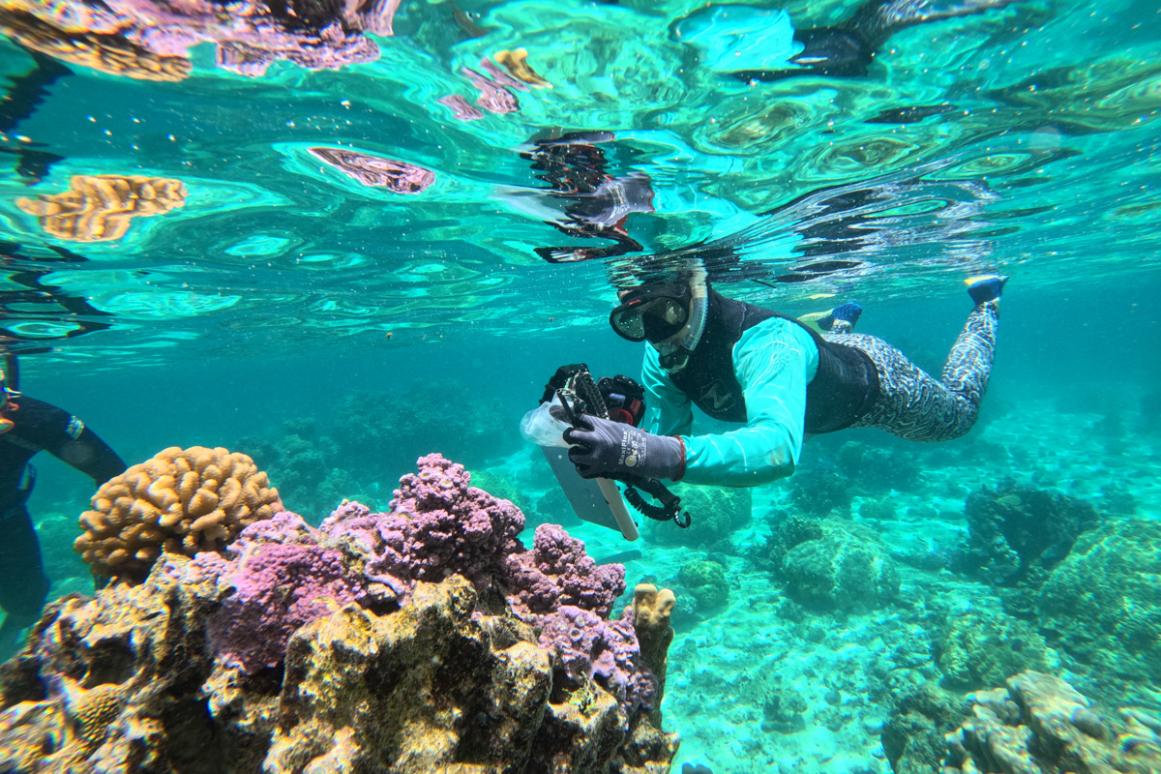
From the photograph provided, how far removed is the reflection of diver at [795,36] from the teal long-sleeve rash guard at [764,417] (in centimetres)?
314

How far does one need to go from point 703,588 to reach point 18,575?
41.1ft

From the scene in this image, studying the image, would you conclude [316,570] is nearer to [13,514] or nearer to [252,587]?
[252,587]

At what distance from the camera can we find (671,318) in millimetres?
5324

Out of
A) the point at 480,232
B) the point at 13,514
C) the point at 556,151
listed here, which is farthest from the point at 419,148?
the point at 13,514

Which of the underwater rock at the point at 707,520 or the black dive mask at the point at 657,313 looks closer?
the black dive mask at the point at 657,313

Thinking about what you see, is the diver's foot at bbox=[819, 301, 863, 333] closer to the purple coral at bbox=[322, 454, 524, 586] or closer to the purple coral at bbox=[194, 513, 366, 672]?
the purple coral at bbox=[322, 454, 524, 586]

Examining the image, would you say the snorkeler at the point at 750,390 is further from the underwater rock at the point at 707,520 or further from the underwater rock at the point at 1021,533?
the underwater rock at the point at 707,520

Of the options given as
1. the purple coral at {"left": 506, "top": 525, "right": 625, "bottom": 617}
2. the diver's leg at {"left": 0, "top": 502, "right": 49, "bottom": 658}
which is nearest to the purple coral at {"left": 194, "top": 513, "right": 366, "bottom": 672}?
the purple coral at {"left": 506, "top": 525, "right": 625, "bottom": 617}

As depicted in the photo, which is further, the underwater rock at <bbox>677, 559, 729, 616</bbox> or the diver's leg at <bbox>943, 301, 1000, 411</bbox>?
the underwater rock at <bbox>677, 559, 729, 616</bbox>

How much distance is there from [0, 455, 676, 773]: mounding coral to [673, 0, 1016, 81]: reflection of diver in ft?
17.5

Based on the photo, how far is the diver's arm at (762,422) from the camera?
3.28 metres

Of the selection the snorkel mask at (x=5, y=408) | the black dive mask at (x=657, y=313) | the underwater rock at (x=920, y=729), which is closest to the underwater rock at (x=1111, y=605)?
the underwater rock at (x=920, y=729)

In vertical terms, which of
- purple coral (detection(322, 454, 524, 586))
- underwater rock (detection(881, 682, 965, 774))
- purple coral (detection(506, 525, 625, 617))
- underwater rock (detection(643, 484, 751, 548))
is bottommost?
underwater rock (detection(643, 484, 751, 548))

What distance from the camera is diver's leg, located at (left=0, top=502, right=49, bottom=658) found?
7.74 meters
